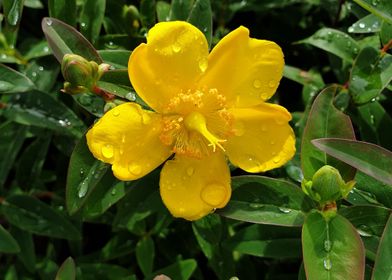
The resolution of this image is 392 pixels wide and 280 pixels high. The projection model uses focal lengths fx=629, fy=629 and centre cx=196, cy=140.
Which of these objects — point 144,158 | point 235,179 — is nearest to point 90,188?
point 144,158

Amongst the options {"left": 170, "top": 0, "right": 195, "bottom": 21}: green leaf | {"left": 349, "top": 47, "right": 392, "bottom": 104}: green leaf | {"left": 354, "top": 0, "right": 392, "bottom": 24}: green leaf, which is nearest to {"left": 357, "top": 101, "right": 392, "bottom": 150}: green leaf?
{"left": 349, "top": 47, "right": 392, "bottom": 104}: green leaf

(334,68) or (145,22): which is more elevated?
(145,22)

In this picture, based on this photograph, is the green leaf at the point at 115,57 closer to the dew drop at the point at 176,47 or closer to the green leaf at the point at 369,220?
the dew drop at the point at 176,47

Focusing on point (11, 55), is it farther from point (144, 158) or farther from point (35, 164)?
point (144, 158)

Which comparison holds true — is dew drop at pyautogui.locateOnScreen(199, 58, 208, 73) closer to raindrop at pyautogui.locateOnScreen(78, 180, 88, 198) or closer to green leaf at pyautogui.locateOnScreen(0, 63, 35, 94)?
raindrop at pyautogui.locateOnScreen(78, 180, 88, 198)

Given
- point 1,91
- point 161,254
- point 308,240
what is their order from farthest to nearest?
1. point 161,254
2. point 1,91
3. point 308,240

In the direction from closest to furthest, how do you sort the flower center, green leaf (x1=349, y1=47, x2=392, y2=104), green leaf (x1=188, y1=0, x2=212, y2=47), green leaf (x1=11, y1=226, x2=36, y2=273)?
the flower center < green leaf (x1=188, y1=0, x2=212, y2=47) < green leaf (x1=349, y1=47, x2=392, y2=104) < green leaf (x1=11, y1=226, x2=36, y2=273)
